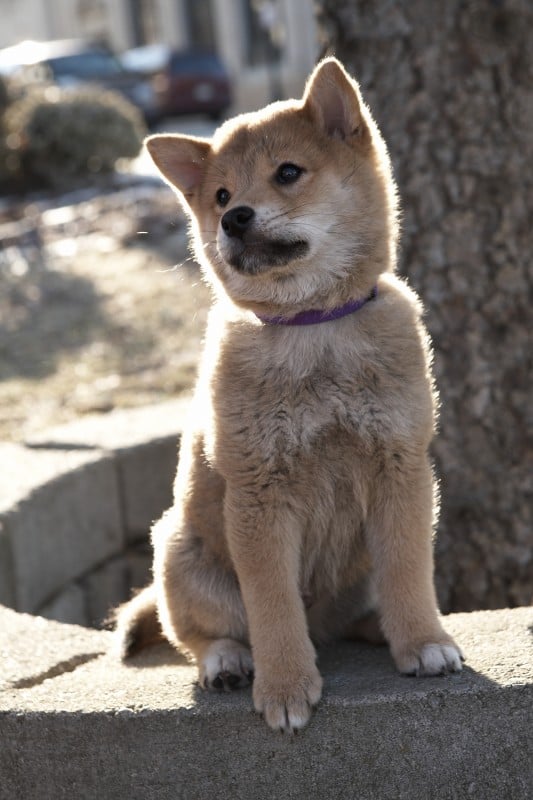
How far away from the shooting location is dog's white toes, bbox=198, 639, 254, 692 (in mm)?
2768

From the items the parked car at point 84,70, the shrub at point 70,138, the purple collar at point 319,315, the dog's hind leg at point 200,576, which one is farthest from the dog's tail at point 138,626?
the parked car at point 84,70

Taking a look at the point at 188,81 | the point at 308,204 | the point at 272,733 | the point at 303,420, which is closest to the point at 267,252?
the point at 308,204

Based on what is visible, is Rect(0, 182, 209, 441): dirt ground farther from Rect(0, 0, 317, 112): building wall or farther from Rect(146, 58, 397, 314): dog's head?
Rect(0, 0, 317, 112): building wall

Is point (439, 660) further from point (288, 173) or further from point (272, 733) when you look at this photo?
point (288, 173)

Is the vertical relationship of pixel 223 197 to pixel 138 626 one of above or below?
above

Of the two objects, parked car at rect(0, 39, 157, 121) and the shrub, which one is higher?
the shrub

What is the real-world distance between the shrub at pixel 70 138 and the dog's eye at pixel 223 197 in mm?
10722

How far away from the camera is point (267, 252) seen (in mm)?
2783

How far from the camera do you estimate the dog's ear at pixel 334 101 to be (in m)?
2.83

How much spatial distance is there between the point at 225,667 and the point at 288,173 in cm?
129

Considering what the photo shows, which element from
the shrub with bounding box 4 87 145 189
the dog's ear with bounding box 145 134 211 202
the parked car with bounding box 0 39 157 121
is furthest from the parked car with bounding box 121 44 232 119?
the dog's ear with bounding box 145 134 211 202

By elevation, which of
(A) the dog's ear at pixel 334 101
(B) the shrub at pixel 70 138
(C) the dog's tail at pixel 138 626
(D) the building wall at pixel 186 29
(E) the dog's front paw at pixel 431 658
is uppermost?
(A) the dog's ear at pixel 334 101

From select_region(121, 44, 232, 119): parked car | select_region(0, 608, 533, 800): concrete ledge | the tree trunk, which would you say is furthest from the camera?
select_region(121, 44, 232, 119): parked car

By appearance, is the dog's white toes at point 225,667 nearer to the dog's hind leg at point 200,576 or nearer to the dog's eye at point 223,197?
the dog's hind leg at point 200,576
